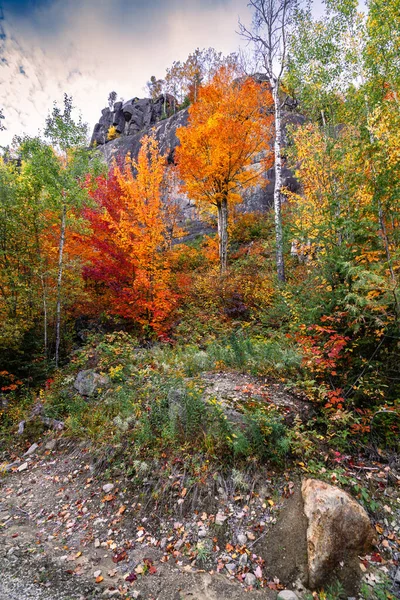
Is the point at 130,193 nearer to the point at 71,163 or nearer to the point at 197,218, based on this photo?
the point at 71,163

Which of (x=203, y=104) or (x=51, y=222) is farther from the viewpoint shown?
(x=203, y=104)


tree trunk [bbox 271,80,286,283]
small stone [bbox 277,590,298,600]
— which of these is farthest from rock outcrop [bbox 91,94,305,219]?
small stone [bbox 277,590,298,600]

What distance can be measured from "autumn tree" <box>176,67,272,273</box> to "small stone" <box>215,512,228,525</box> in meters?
10.7

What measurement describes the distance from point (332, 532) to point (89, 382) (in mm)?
6281

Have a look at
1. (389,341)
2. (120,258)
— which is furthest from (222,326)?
(389,341)

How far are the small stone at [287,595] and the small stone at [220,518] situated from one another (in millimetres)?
966

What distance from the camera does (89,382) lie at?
739 cm

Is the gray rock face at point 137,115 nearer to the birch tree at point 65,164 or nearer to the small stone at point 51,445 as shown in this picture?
the birch tree at point 65,164

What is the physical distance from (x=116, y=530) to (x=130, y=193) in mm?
9530

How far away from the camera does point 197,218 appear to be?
25.3m

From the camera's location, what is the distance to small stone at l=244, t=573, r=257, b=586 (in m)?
3.07

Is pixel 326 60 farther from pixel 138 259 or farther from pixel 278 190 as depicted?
pixel 138 259


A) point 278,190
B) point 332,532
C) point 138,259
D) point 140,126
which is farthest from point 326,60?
point 140,126

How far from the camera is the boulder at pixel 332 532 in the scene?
118 inches
